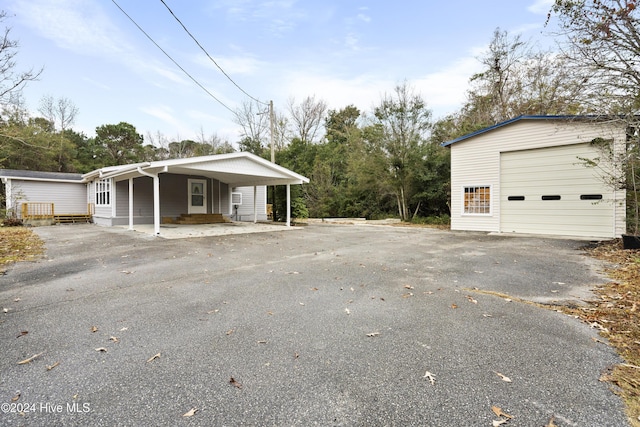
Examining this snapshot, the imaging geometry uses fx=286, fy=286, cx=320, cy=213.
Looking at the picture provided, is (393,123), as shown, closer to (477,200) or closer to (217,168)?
(477,200)

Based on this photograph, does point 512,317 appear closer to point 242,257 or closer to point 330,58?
point 242,257

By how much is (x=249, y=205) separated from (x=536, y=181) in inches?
554

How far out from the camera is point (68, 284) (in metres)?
4.21

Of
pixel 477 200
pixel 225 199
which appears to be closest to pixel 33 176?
pixel 225 199

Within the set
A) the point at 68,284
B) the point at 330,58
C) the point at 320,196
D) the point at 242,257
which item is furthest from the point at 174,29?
the point at 320,196

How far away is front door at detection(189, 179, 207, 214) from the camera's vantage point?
575 inches

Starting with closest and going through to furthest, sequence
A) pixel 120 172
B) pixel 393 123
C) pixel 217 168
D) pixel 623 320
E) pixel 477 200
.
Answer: pixel 623 320 → pixel 217 168 → pixel 477 200 → pixel 120 172 → pixel 393 123

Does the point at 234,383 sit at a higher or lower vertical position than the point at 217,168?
lower

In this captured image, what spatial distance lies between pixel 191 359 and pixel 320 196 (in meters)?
20.3

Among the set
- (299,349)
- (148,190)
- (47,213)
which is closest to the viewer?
(299,349)

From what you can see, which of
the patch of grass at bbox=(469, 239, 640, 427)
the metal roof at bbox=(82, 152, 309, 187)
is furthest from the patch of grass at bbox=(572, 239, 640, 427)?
the metal roof at bbox=(82, 152, 309, 187)

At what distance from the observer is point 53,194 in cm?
1555

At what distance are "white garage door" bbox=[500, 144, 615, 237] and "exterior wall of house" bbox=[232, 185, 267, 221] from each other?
1254cm

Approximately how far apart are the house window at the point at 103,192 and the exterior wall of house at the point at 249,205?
19.5ft
